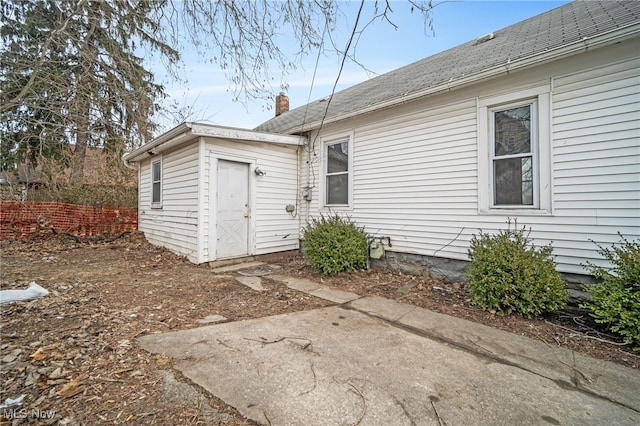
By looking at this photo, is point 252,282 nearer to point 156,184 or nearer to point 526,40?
point 156,184

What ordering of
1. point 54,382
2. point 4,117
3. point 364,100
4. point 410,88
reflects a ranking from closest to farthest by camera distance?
point 54,382, point 410,88, point 4,117, point 364,100

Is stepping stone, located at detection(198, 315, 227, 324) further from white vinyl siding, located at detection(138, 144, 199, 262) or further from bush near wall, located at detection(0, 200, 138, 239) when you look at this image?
bush near wall, located at detection(0, 200, 138, 239)

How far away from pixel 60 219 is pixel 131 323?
8150 mm

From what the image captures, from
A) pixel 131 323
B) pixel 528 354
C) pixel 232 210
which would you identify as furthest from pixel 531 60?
pixel 131 323

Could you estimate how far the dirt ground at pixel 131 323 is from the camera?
69.1 inches

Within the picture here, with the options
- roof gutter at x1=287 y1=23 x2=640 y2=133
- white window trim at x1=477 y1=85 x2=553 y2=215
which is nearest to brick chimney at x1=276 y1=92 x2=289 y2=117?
roof gutter at x1=287 y1=23 x2=640 y2=133

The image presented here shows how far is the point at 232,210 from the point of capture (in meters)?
6.36

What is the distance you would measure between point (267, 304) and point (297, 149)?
472cm

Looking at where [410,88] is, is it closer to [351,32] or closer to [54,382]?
[351,32]

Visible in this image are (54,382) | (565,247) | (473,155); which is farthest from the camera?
(473,155)

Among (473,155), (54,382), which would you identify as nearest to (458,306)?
(473,155)

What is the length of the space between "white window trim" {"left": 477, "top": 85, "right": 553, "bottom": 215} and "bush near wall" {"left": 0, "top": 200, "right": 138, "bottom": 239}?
1055 cm

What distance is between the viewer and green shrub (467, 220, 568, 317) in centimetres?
337

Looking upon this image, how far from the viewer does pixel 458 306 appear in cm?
393
